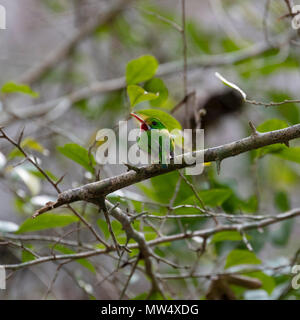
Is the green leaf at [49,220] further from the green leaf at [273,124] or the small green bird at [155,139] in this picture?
the green leaf at [273,124]

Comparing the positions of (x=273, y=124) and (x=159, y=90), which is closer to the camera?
(x=273, y=124)

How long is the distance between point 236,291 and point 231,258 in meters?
0.24

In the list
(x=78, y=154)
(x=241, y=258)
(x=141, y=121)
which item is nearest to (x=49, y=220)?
(x=78, y=154)

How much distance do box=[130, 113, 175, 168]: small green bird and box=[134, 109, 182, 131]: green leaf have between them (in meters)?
0.03

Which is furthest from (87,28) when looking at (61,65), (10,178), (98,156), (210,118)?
(98,156)

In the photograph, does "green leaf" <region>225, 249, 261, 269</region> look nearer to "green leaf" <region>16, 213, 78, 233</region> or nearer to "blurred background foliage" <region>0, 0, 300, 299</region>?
"blurred background foliage" <region>0, 0, 300, 299</region>

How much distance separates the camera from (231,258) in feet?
4.28

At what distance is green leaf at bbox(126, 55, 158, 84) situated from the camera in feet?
3.92

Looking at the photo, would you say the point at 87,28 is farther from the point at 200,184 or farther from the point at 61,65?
the point at 200,184

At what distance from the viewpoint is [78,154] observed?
3.76 ft

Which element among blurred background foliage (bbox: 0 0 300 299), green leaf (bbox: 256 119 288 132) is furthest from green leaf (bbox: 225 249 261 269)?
green leaf (bbox: 256 119 288 132)

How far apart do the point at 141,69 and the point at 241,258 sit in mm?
573

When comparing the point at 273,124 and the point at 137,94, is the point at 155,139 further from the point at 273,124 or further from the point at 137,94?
the point at 273,124

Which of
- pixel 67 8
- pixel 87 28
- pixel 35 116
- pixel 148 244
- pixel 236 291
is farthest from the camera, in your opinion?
pixel 67 8
